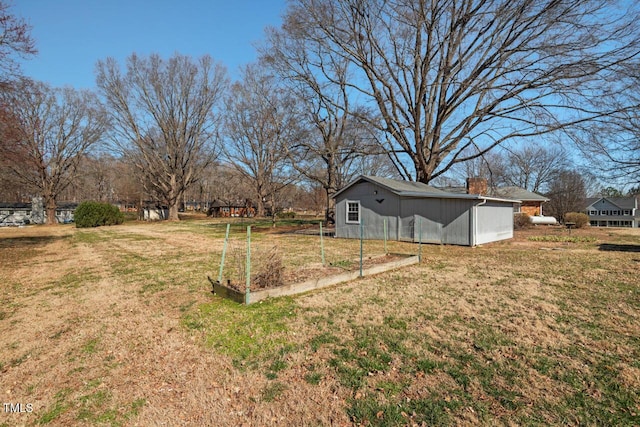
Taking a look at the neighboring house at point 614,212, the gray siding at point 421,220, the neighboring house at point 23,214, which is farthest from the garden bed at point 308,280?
the neighboring house at point 614,212

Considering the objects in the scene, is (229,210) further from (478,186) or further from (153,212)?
(478,186)

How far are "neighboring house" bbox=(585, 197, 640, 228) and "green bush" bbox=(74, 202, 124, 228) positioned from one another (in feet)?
236

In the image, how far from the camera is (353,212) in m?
17.6

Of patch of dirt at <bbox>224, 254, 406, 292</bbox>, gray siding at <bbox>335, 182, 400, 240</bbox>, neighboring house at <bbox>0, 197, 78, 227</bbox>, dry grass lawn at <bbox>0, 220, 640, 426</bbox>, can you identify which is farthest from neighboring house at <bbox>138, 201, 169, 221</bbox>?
patch of dirt at <bbox>224, 254, 406, 292</bbox>

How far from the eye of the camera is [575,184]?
36.2 metres

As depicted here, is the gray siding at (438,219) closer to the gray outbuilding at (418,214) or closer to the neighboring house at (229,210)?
the gray outbuilding at (418,214)

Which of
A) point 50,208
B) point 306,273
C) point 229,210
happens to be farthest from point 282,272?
point 229,210

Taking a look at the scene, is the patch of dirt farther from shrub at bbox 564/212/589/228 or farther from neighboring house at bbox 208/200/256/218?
neighboring house at bbox 208/200/256/218

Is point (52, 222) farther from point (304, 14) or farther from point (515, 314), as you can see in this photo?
point (515, 314)

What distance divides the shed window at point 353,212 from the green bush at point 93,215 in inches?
947

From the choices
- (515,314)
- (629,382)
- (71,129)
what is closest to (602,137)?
(515,314)

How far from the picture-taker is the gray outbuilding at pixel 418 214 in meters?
14.4

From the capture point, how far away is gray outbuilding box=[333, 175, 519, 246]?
14.4m

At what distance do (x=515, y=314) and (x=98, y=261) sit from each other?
11390 millimetres
